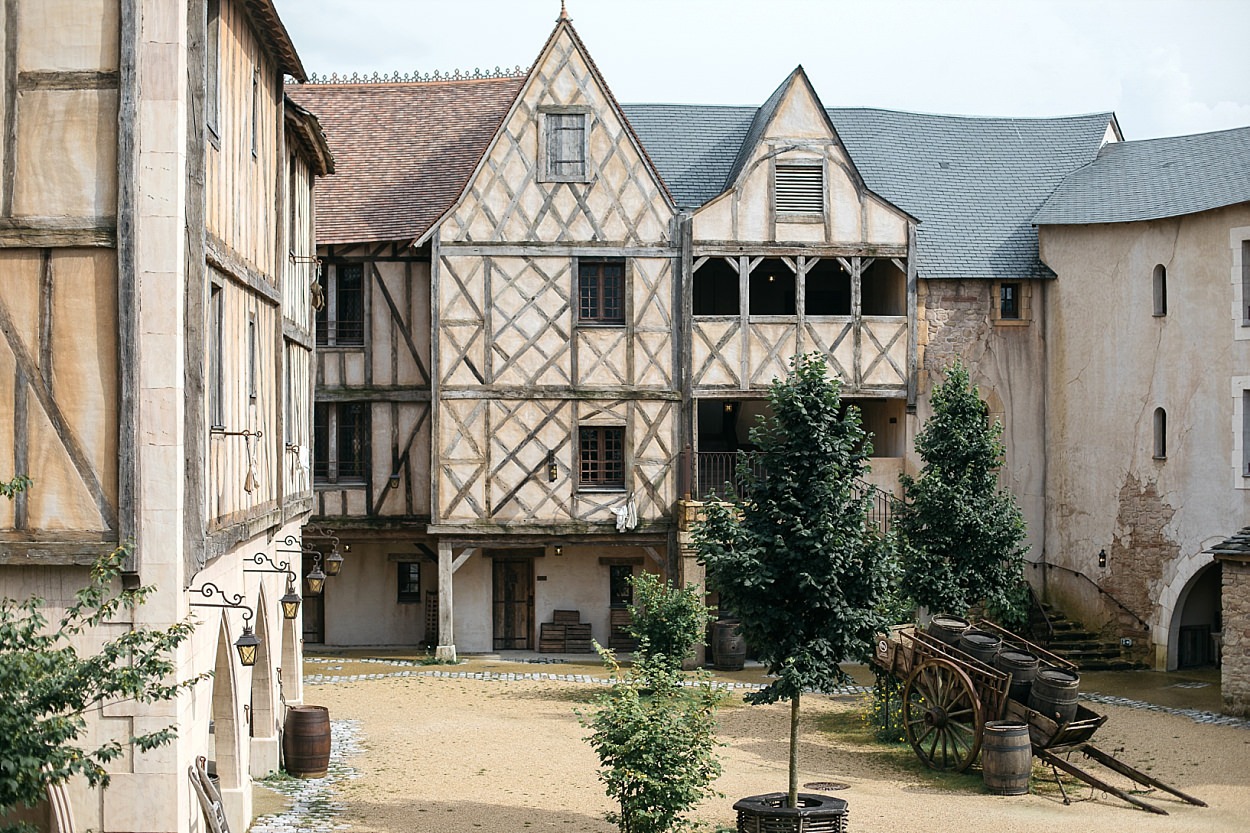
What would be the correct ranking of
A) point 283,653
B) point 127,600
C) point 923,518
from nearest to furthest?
point 127,600, point 283,653, point 923,518

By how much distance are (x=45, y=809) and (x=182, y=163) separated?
457cm

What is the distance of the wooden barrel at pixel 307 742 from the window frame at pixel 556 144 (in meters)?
11.3

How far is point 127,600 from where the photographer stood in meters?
8.74

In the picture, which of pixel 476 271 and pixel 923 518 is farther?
pixel 476 271

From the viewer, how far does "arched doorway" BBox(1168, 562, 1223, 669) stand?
23.4m

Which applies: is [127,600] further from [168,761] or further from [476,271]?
[476,271]

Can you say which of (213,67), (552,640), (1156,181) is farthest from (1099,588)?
(213,67)

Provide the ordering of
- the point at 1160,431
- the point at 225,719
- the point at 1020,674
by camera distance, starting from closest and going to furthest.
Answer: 1. the point at 225,719
2. the point at 1020,674
3. the point at 1160,431

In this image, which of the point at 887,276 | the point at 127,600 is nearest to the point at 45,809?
the point at 127,600

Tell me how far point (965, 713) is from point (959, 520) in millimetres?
4977

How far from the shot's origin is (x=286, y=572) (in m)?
14.2

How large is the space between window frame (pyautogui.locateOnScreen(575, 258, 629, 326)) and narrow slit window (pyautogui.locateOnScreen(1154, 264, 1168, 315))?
906cm

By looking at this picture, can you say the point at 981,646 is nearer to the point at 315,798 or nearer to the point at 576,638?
the point at 315,798

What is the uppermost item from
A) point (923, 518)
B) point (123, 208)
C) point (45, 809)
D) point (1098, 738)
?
point (123, 208)
